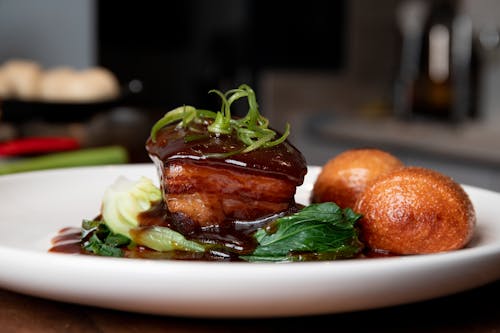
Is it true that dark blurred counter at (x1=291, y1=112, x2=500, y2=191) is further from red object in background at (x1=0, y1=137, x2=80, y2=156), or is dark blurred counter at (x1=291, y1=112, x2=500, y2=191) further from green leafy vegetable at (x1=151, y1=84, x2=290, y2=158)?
green leafy vegetable at (x1=151, y1=84, x2=290, y2=158)

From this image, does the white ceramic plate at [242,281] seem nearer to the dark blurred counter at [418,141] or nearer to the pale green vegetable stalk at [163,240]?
the pale green vegetable stalk at [163,240]

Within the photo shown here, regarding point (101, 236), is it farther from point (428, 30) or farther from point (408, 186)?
point (428, 30)

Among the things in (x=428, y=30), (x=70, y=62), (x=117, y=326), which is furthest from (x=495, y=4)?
(x=117, y=326)

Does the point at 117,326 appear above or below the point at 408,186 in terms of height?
below

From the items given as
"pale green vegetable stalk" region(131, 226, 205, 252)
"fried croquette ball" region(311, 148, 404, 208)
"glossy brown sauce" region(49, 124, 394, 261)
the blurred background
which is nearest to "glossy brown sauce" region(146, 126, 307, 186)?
"glossy brown sauce" region(49, 124, 394, 261)

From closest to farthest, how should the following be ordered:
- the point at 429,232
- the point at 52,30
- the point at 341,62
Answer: the point at 429,232, the point at 52,30, the point at 341,62

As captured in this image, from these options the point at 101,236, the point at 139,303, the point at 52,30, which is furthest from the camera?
the point at 52,30

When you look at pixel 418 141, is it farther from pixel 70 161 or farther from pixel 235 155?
pixel 235 155
